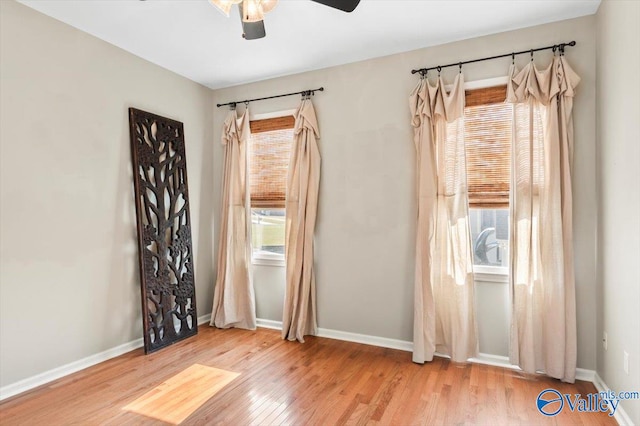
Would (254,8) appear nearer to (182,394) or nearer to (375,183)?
(375,183)

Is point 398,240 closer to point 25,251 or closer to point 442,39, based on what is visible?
point 442,39

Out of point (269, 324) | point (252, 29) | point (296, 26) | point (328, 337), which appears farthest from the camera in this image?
point (269, 324)

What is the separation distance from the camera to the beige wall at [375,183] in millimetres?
2986

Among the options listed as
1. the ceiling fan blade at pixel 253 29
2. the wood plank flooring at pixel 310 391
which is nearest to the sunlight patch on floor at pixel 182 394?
the wood plank flooring at pixel 310 391

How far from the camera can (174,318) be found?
3668mm

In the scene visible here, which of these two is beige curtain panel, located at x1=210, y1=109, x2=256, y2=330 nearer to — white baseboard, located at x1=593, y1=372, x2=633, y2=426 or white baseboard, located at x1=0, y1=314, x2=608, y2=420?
white baseboard, located at x1=0, y1=314, x2=608, y2=420

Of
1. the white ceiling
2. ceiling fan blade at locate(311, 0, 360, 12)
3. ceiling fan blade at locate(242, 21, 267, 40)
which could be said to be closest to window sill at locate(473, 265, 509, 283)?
the white ceiling

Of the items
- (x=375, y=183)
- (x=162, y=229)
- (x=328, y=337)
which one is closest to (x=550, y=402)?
(x=328, y=337)

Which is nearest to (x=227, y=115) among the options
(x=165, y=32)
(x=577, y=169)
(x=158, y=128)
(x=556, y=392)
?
(x=158, y=128)

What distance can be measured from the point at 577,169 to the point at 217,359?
3331 mm

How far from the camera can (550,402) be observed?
2377 millimetres

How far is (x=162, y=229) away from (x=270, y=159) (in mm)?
1380

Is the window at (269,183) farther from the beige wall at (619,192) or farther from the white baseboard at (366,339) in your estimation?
the beige wall at (619,192)

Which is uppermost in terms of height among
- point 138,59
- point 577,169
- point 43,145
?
point 138,59
